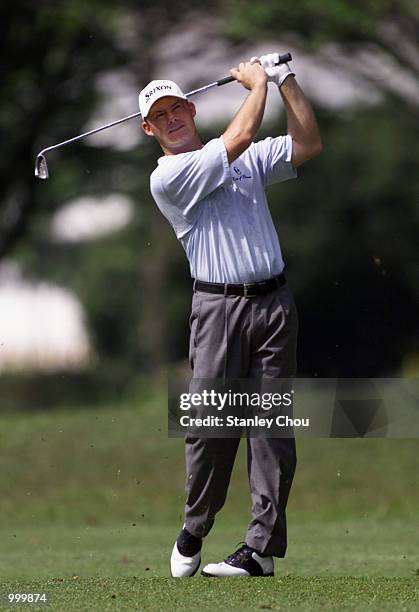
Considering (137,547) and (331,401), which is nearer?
(331,401)

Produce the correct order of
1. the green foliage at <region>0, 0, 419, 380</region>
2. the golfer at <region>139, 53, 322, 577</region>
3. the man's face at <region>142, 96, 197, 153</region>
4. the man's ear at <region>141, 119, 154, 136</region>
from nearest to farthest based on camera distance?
the golfer at <region>139, 53, 322, 577</region>, the man's face at <region>142, 96, 197, 153</region>, the man's ear at <region>141, 119, 154, 136</region>, the green foliage at <region>0, 0, 419, 380</region>

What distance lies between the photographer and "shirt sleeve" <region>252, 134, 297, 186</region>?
5859 mm

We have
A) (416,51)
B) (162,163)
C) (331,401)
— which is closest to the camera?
(162,163)

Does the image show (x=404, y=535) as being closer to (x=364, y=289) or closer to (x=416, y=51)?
(x=416, y=51)

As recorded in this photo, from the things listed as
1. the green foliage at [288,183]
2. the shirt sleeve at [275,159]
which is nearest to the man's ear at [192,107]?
the shirt sleeve at [275,159]

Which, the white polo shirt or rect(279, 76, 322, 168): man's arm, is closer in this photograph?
the white polo shirt

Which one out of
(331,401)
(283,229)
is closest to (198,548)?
(331,401)

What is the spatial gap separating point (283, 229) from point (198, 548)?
27632 millimetres

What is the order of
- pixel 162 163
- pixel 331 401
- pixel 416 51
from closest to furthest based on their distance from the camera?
pixel 162 163, pixel 331 401, pixel 416 51

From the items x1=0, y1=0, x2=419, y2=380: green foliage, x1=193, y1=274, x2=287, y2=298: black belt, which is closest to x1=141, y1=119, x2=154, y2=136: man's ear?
x1=193, y1=274, x2=287, y2=298: black belt

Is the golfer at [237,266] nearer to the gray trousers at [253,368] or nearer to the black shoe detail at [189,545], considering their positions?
the gray trousers at [253,368]

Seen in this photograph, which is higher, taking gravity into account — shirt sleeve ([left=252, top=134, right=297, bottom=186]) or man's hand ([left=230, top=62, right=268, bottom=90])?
man's hand ([left=230, top=62, right=268, bottom=90])

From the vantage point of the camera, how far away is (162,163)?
5.78 m

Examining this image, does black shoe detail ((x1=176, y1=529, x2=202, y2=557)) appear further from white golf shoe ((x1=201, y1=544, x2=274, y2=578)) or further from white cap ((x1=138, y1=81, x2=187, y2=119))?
white cap ((x1=138, y1=81, x2=187, y2=119))
